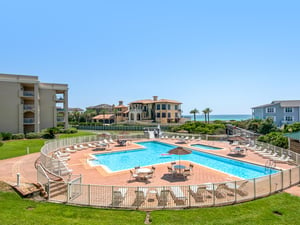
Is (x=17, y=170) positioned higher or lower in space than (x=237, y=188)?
lower

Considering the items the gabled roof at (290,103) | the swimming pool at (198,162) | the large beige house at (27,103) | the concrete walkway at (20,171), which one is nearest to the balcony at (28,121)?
the large beige house at (27,103)

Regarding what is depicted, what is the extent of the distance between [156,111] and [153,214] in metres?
51.0

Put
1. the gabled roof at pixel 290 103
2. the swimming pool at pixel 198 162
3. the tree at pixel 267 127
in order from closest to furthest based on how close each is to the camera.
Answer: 1. the swimming pool at pixel 198 162
2. the tree at pixel 267 127
3. the gabled roof at pixel 290 103

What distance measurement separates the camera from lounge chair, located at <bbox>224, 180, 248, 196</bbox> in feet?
28.2

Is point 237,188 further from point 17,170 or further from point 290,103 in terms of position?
point 290,103

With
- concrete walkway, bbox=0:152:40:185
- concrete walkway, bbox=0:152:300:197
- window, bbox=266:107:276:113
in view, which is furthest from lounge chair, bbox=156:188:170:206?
window, bbox=266:107:276:113

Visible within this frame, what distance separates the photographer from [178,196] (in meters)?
8.35

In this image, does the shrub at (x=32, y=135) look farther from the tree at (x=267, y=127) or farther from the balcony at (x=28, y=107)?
the tree at (x=267, y=127)

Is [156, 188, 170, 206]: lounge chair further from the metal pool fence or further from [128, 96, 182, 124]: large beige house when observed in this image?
[128, 96, 182, 124]: large beige house

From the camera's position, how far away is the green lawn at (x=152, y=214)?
703 cm

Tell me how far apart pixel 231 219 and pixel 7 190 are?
11.1 m

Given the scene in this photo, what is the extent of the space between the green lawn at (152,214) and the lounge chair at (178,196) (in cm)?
50

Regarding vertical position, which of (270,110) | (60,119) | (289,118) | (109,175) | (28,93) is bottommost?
(109,175)

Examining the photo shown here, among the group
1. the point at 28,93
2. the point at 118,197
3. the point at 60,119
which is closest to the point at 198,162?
the point at 118,197
